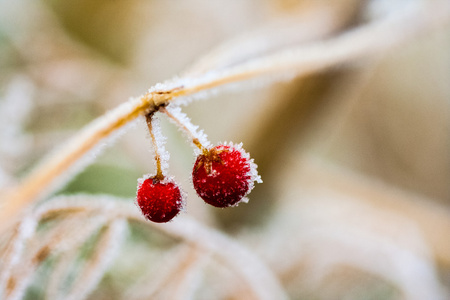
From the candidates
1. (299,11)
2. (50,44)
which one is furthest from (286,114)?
(50,44)

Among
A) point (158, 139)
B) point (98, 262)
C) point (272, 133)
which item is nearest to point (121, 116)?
point (158, 139)

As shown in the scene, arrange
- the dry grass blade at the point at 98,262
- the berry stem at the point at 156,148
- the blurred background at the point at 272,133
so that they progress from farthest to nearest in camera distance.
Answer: the blurred background at the point at 272,133
the dry grass blade at the point at 98,262
the berry stem at the point at 156,148

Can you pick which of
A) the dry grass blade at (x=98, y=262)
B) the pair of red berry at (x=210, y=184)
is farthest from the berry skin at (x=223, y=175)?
the dry grass blade at (x=98, y=262)

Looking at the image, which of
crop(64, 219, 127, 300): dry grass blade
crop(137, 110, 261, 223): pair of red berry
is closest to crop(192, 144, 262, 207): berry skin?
crop(137, 110, 261, 223): pair of red berry

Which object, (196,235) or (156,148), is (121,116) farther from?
(196,235)

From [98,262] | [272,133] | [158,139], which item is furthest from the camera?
[272,133]

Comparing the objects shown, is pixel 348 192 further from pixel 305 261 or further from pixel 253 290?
pixel 253 290

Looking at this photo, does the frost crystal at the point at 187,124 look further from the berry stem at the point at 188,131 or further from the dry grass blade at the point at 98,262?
the dry grass blade at the point at 98,262
